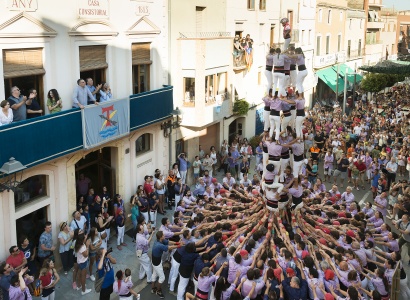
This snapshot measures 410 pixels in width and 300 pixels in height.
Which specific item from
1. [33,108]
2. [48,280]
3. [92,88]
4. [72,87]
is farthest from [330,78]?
[48,280]

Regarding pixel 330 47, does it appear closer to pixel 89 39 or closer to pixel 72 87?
pixel 89 39

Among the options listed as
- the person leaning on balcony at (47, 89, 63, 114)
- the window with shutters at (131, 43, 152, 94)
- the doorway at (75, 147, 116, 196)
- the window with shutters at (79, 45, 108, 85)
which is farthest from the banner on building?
the window with shutters at (131, 43, 152, 94)

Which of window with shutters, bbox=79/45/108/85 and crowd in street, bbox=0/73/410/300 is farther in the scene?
window with shutters, bbox=79/45/108/85

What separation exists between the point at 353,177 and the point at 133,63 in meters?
11.0

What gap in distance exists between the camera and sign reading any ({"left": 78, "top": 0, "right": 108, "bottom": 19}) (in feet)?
49.0

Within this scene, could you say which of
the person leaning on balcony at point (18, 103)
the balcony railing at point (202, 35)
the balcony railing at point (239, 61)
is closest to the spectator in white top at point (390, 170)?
the balcony railing at point (239, 61)

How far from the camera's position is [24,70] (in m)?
13.3

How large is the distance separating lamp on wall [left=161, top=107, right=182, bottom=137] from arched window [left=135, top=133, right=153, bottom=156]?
77cm

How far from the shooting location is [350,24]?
162 feet

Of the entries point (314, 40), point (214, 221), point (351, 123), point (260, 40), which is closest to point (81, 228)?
Answer: point (214, 221)

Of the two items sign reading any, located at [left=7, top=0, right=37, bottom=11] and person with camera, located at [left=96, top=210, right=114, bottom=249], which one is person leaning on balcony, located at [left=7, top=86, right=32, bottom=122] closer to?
sign reading any, located at [left=7, top=0, right=37, bottom=11]

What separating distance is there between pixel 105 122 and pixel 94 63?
1.97m

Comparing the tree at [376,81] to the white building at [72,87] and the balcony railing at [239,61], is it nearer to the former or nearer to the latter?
the balcony railing at [239,61]

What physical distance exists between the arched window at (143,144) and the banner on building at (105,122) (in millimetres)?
1957
